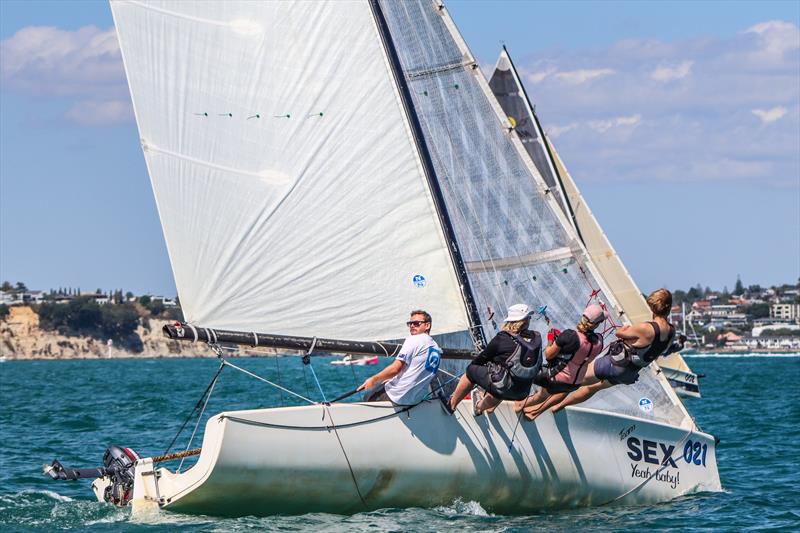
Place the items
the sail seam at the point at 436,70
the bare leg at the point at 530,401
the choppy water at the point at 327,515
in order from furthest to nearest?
the sail seam at the point at 436,70 → the bare leg at the point at 530,401 → the choppy water at the point at 327,515

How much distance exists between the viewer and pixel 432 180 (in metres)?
14.6

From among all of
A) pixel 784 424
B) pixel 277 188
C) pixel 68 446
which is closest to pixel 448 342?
pixel 277 188

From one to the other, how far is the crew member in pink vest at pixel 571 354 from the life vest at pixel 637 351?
0.23m

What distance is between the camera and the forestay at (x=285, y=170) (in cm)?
1390

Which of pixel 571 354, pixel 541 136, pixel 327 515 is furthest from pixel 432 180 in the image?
pixel 541 136

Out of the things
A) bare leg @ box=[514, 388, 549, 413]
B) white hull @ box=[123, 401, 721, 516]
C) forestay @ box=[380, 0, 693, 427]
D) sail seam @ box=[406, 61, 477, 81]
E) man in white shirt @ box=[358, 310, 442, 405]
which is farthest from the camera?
sail seam @ box=[406, 61, 477, 81]

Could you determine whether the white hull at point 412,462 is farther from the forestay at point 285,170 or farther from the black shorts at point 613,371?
the forestay at point 285,170

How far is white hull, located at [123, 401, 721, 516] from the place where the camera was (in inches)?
496

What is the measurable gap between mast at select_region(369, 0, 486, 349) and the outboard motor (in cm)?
366

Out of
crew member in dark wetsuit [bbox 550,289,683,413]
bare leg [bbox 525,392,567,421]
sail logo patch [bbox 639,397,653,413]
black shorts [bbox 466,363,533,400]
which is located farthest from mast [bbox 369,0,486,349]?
sail logo patch [bbox 639,397,653,413]

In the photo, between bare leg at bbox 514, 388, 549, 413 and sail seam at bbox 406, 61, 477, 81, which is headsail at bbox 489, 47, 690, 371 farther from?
bare leg at bbox 514, 388, 549, 413

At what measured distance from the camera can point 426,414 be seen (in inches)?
527

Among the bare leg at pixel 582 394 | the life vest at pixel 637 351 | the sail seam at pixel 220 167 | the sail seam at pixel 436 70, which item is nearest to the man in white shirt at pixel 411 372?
the bare leg at pixel 582 394

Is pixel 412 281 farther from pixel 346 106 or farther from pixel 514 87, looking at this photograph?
pixel 514 87
